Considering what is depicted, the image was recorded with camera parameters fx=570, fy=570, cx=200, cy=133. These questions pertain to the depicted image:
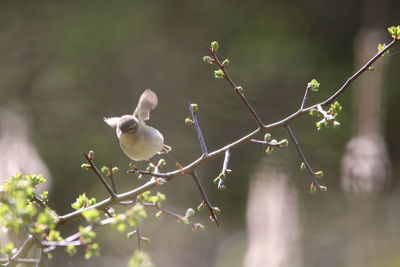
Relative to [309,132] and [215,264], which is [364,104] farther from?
[215,264]

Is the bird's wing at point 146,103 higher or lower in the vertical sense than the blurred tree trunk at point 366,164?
lower

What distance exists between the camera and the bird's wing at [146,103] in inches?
92.0

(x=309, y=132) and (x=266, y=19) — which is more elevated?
(x=266, y=19)

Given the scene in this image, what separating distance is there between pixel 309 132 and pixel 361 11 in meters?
1.84

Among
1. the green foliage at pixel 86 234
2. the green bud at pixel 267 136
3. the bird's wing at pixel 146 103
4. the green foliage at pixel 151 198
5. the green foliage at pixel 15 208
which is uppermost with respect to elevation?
the bird's wing at pixel 146 103

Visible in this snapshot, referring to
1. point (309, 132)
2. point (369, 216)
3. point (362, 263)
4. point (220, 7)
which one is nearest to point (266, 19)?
point (220, 7)

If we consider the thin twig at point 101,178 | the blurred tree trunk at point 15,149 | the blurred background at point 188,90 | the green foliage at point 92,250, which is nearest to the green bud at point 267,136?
the thin twig at point 101,178

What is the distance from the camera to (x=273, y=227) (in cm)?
452

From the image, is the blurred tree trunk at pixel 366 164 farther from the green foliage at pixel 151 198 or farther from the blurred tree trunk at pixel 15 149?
the green foliage at pixel 151 198

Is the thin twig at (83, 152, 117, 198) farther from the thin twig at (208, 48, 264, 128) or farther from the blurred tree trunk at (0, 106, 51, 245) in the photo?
the blurred tree trunk at (0, 106, 51, 245)

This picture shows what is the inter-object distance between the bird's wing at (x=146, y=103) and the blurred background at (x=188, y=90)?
13.1 ft

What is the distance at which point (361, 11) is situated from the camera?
7.33 meters

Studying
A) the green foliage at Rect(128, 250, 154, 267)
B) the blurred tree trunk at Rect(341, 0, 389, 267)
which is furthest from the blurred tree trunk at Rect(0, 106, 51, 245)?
the green foliage at Rect(128, 250, 154, 267)

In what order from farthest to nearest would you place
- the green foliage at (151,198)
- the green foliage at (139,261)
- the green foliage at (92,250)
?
the green foliage at (151,198) → the green foliage at (92,250) → the green foliage at (139,261)
